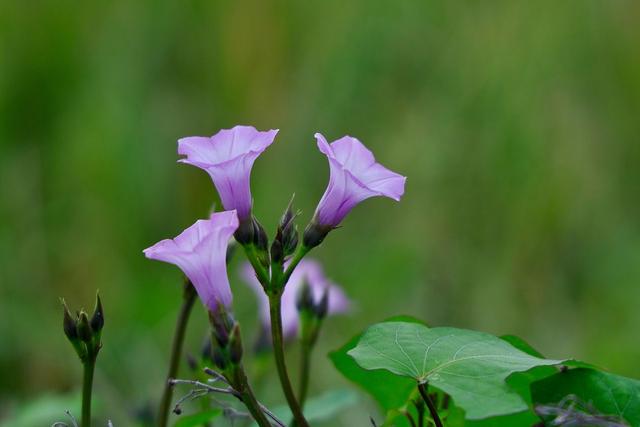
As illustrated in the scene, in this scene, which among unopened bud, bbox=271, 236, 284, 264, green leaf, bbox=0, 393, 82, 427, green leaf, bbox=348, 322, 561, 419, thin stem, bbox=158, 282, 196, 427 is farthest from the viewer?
green leaf, bbox=0, 393, 82, 427

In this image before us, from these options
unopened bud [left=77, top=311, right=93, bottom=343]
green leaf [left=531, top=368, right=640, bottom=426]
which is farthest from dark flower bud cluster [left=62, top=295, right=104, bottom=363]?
green leaf [left=531, top=368, right=640, bottom=426]

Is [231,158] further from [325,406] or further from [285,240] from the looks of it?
[325,406]

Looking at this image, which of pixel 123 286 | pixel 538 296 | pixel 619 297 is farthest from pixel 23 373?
pixel 619 297

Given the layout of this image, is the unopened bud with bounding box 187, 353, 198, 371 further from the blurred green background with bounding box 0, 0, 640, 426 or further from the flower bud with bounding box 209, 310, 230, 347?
the blurred green background with bounding box 0, 0, 640, 426

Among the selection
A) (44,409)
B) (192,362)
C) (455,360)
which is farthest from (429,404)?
(44,409)

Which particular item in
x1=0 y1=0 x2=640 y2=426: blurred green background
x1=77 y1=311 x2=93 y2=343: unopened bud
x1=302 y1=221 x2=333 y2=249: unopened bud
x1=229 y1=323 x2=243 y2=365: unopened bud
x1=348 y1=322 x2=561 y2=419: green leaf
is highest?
x1=302 y1=221 x2=333 y2=249: unopened bud

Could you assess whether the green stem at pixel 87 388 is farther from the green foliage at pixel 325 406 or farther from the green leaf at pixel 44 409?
the green leaf at pixel 44 409
